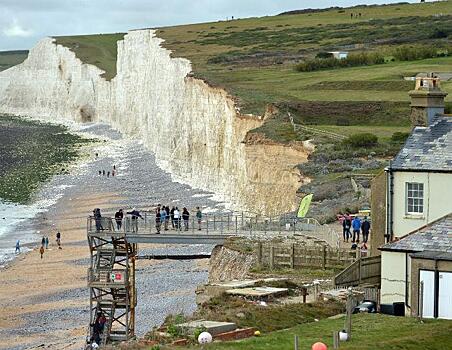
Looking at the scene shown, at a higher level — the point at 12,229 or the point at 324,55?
the point at 324,55

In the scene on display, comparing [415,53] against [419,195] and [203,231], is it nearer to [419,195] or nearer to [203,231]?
[203,231]

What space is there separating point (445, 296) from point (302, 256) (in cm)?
858

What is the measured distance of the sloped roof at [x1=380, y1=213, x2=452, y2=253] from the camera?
20.7 metres

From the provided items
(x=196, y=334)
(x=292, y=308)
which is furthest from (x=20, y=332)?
(x=196, y=334)

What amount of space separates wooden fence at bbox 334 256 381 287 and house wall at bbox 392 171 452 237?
870 millimetres

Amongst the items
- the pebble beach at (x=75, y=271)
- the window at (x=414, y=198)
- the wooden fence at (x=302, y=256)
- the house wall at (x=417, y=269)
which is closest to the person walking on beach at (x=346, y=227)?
the wooden fence at (x=302, y=256)

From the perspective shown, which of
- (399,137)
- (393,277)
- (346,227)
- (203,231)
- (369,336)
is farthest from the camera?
(399,137)

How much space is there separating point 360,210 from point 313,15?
504 ft

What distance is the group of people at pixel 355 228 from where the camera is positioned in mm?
29438

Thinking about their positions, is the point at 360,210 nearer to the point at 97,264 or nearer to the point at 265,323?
the point at 97,264

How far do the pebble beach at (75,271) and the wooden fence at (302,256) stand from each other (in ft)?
11.4

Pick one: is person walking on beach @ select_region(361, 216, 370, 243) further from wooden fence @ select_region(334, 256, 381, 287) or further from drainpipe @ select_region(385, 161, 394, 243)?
drainpipe @ select_region(385, 161, 394, 243)

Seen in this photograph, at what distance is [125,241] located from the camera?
31.5 meters

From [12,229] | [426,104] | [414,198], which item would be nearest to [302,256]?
[414,198]
